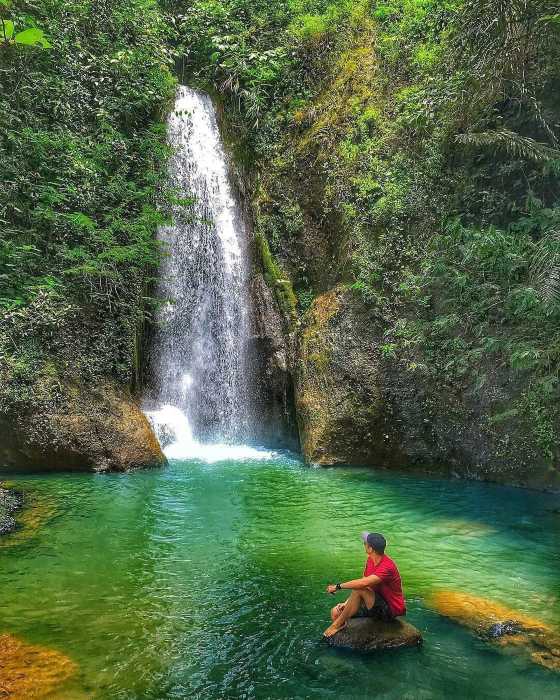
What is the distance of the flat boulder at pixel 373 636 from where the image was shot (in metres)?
4.78

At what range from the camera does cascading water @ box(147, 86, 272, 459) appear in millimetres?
14023

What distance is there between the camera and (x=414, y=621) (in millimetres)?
5371

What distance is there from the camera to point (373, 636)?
4797mm

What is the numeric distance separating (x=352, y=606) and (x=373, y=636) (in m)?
0.29

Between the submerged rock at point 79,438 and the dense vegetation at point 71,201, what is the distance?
0.38 meters

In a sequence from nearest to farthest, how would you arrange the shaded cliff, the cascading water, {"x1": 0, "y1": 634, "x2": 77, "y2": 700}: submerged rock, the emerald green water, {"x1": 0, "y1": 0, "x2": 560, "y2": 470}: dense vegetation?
{"x1": 0, "y1": 634, "x2": 77, "y2": 700}: submerged rock
the emerald green water
{"x1": 0, "y1": 0, "x2": 560, "y2": 470}: dense vegetation
the shaded cliff
the cascading water

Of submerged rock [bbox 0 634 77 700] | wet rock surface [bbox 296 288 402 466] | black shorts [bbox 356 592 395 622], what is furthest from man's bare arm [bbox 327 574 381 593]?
wet rock surface [bbox 296 288 402 466]

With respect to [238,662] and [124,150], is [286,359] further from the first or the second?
[238,662]

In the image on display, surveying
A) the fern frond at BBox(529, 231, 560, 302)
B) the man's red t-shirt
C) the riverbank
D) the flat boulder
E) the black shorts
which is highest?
the fern frond at BBox(529, 231, 560, 302)

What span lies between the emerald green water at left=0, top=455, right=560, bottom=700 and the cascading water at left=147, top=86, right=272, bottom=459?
3.26 m

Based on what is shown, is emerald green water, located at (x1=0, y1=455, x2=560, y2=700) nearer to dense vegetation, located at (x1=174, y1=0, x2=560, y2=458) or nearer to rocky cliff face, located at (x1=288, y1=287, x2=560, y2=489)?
rocky cliff face, located at (x1=288, y1=287, x2=560, y2=489)

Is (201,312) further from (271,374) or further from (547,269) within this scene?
(547,269)

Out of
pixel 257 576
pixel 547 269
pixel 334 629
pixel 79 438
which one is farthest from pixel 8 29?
pixel 79 438

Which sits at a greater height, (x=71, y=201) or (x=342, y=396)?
(x=71, y=201)
